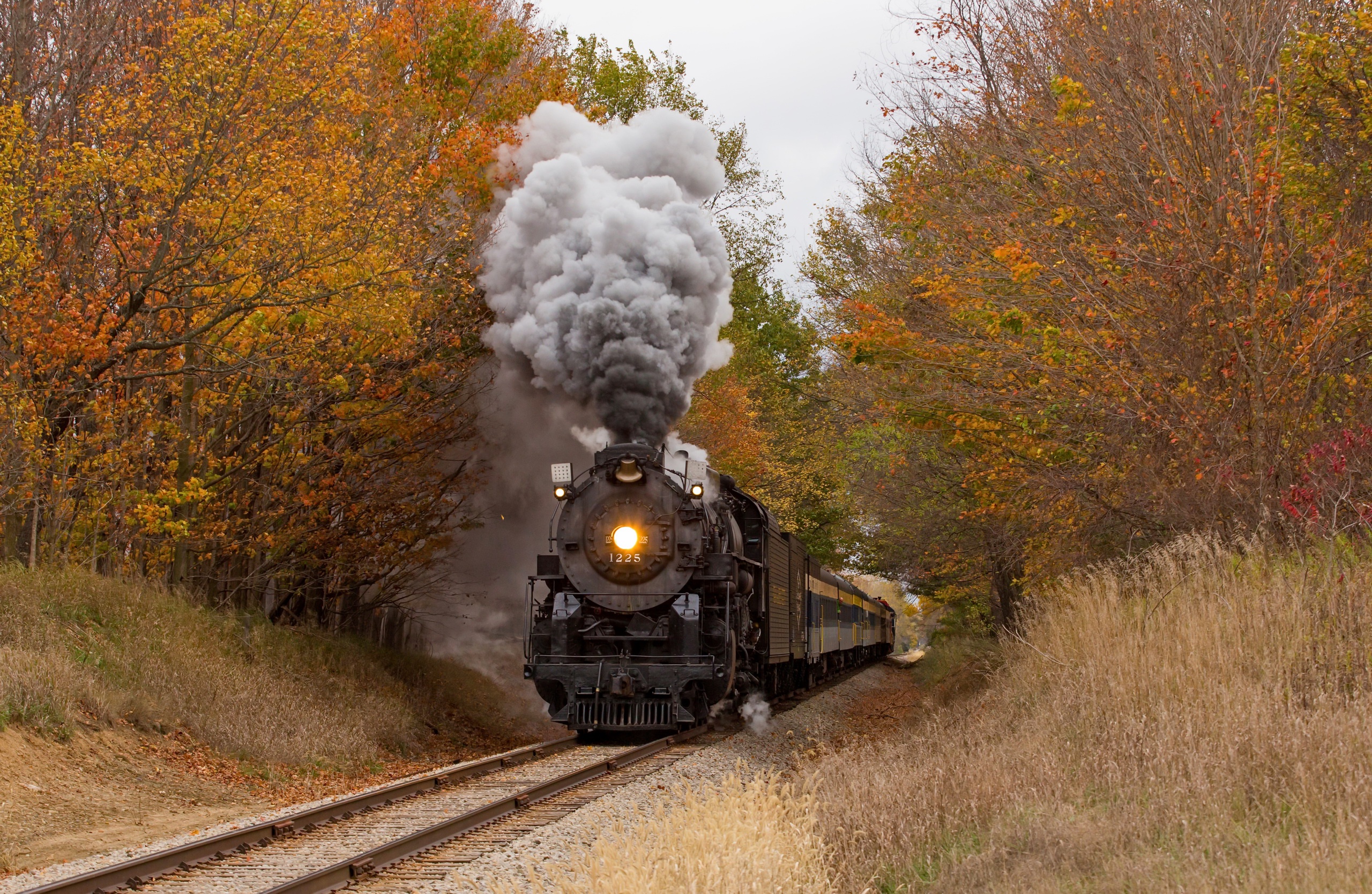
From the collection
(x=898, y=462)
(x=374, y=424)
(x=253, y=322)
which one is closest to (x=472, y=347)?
(x=374, y=424)

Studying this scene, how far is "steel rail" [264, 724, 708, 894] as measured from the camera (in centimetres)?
654

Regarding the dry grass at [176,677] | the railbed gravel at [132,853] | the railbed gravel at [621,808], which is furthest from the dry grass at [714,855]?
the dry grass at [176,677]

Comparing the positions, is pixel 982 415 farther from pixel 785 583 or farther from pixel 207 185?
pixel 207 185

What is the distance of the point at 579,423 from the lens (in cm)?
1631

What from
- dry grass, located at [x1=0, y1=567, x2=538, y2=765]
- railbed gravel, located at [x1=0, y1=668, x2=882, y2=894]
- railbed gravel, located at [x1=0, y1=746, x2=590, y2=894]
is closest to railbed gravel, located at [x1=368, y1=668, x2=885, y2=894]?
railbed gravel, located at [x1=0, y1=668, x2=882, y2=894]

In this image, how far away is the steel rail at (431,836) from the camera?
6.54m

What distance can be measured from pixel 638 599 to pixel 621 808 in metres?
4.80

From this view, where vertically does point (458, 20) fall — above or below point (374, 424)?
above

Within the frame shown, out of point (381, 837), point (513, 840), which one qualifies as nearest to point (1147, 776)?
point (513, 840)

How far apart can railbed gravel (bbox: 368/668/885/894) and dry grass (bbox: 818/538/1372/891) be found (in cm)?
135

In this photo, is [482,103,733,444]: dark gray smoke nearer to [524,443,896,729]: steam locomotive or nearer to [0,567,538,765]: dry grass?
[524,443,896,729]: steam locomotive

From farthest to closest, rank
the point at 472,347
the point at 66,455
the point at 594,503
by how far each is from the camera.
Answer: the point at 472,347 → the point at 594,503 → the point at 66,455

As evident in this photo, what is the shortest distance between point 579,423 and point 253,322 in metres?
4.40

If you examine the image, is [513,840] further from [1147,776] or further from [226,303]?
[226,303]
